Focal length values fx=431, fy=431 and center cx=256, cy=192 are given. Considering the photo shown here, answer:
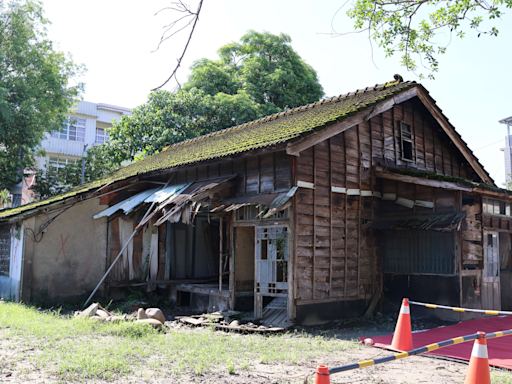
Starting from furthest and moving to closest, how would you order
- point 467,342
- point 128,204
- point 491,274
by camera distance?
point 128,204 → point 491,274 → point 467,342

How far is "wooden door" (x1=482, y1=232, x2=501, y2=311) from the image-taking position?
35.8 feet

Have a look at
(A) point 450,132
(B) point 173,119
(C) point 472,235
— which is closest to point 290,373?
(C) point 472,235

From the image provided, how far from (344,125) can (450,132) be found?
490 cm

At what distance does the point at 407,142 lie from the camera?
12844 mm

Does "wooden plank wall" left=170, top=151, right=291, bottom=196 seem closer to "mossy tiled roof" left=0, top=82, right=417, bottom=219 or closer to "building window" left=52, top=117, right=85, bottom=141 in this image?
"mossy tiled roof" left=0, top=82, right=417, bottom=219

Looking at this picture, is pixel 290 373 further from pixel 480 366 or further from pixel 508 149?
→ pixel 508 149

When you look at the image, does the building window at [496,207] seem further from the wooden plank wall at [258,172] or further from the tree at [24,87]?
the tree at [24,87]

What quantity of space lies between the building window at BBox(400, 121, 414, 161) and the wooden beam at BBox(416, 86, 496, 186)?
0.82 m

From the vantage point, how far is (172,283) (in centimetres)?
1345

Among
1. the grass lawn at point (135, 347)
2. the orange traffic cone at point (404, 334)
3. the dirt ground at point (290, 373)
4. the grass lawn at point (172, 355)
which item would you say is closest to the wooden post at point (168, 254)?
the grass lawn at point (135, 347)

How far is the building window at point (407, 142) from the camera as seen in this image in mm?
12680

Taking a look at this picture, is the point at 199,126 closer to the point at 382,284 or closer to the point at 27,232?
the point at 27,232

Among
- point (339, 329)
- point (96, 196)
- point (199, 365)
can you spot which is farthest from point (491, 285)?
point (96, 196)

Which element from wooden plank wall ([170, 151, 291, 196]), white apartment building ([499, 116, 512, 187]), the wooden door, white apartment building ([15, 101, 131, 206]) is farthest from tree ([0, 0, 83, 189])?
white apartment building ([499, 116, 512, 187])
